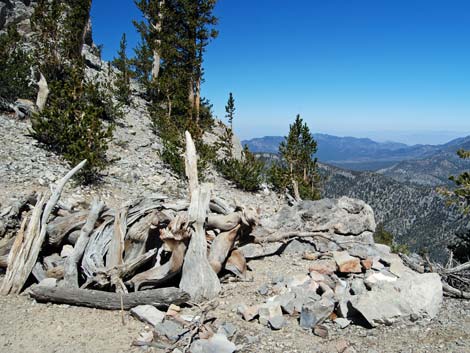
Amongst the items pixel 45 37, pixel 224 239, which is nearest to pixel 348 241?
pixel 224 239

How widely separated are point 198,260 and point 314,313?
2.34 meters

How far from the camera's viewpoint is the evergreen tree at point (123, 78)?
2553 centimetres

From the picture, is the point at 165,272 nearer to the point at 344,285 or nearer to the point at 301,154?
the point at 344,285

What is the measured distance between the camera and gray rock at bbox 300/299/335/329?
5.48m

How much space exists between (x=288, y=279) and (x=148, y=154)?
43.1ft

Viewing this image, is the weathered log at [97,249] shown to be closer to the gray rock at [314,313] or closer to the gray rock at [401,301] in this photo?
the gray rock at [314,313]

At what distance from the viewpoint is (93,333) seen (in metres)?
5.29

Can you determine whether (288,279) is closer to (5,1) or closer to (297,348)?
(297,348)

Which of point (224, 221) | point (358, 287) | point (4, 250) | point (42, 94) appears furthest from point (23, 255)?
point (42, 94)

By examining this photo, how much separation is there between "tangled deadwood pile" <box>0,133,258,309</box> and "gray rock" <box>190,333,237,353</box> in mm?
1280

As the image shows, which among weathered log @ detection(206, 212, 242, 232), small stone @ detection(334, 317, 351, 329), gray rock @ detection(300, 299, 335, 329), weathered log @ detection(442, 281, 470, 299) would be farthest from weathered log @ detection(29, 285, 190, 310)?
weathered log @ detection(442, 281, 470, 299)

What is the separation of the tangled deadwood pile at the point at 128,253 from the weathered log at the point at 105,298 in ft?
0.05

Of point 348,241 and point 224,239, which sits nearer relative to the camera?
point 224,239

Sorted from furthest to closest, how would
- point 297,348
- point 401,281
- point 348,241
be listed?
point 348,241, point 401,281, point 297,348
